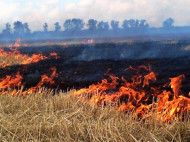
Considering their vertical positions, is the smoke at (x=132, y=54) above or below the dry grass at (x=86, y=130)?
below

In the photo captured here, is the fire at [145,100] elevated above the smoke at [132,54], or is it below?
above

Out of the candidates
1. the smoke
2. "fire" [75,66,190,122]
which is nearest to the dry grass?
"fire" [75,66,190,122]

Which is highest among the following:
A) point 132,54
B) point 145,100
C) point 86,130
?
point 86,130

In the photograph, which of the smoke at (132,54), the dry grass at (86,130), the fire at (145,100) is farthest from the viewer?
the smoke at (132,54)

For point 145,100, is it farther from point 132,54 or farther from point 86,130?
point 132,54

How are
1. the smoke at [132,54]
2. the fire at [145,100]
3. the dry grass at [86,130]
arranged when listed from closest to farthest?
the dry grass at [86,130] < the fire at [145,100] < the smoke at [132,54]

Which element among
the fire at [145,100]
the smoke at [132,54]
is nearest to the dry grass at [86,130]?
the fire at [145,100]

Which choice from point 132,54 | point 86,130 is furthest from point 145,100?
point 132,54

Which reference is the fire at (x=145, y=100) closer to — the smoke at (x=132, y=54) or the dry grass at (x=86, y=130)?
the dry grass at (x=86, y=130)

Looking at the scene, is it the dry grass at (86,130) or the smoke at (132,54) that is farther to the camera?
the smoke at (132,54)

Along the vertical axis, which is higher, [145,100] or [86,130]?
[86,130]

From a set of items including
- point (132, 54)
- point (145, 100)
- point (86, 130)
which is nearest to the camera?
point (86, 130)

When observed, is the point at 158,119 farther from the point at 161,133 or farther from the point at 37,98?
the point at 37,98

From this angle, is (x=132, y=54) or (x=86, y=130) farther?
(x=132, y=54)
